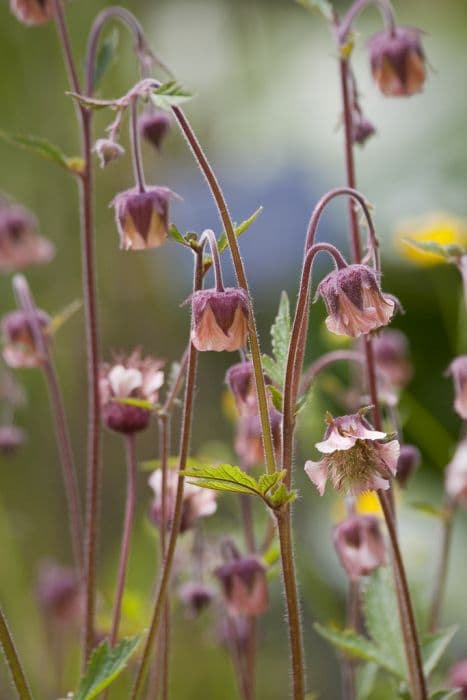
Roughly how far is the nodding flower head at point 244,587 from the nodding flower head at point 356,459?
19 cm

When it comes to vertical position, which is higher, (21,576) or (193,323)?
(193,323)

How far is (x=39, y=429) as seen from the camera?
2.59m

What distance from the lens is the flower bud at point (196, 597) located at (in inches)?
33.6

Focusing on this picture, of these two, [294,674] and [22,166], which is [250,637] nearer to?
[294,674]

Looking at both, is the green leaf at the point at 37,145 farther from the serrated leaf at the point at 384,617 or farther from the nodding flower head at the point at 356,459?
the serrated leaf at the point at 384,617

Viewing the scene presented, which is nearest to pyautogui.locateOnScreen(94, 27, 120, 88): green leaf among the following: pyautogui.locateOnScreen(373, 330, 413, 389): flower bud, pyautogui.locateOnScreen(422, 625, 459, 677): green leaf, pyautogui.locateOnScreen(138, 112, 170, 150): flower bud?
pyautogui.locateOnScreen(138, 112, 170, 150): flower bud

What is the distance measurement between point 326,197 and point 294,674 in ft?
0.89

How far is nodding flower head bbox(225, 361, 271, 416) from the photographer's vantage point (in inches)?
26.3

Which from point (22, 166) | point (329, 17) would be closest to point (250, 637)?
point (329, 17)

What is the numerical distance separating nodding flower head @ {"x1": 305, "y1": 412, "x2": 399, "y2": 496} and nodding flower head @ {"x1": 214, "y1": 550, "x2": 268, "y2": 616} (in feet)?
0.63

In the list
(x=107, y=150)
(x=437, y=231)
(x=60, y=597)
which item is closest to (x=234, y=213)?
(x=437, y=231)

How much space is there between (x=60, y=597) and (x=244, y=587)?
464 mm

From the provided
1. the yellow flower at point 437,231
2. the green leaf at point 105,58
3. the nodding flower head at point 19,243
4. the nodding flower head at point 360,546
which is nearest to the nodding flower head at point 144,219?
the green leaf at point 105,58

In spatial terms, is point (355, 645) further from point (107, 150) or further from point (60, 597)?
point (60, 597)
